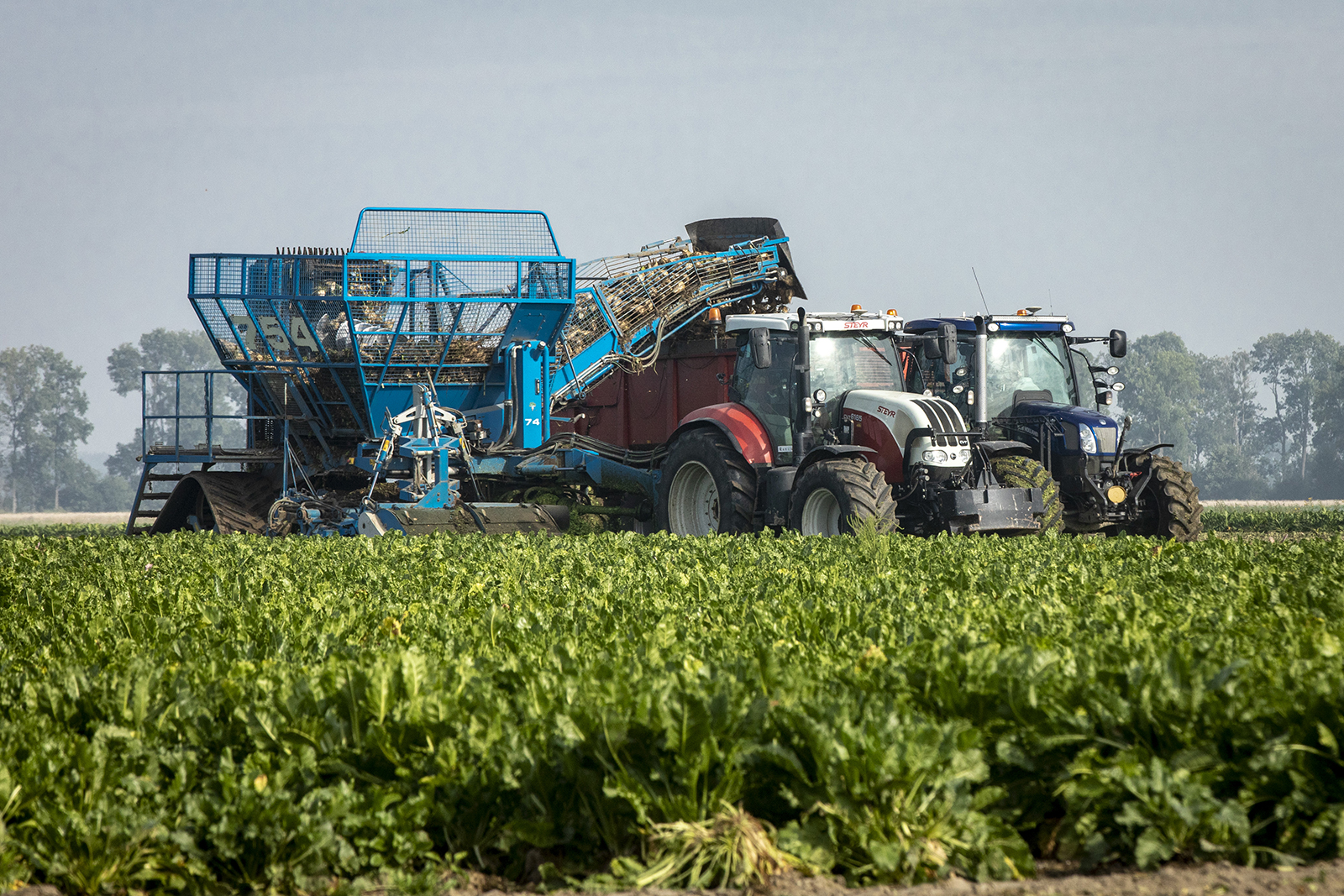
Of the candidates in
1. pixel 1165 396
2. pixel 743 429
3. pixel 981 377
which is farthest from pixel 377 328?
pixel 1165 396

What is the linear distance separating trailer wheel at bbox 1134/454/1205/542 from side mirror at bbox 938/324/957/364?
2.16m

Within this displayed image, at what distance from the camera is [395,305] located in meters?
13.3

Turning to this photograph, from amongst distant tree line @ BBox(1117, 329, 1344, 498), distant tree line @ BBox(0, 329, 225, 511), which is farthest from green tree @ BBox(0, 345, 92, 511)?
distant tree line @ BBox(1117, 329, 1344, 498)

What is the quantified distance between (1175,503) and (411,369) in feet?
25.5

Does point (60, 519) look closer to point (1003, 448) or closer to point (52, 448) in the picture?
point (52, 448)

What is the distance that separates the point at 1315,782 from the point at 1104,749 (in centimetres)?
60

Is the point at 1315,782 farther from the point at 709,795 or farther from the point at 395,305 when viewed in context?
the point at 395,305

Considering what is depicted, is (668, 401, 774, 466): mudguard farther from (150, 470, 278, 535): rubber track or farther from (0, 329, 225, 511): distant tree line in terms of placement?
(0, 329, 225, 511): distant tree line

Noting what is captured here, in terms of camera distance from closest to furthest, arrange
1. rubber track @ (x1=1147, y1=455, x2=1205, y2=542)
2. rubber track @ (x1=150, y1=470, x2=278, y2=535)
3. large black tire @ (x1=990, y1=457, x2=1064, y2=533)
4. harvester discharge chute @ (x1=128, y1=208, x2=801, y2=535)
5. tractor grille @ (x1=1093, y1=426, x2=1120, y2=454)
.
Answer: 1. large black tire @ (x1=990, y1=457, x2=1064, y2=533)
2. rubber track @ (x1=1147, y1=455, x2=1205, y2=542)
3. tractor grille @ (x1=1093, y1=426, x2=1120, y2=454)
4. harvester discharge chute @ (x1=128, y1=208, x2=801, y2=535)
5. rubber track @ (x1=150, y1=470, x2=278, y2=535)

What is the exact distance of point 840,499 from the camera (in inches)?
417

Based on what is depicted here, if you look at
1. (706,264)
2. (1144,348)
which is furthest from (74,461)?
(706,264)

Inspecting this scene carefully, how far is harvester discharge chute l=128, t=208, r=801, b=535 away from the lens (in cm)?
1331

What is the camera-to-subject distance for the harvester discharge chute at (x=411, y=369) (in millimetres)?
13312

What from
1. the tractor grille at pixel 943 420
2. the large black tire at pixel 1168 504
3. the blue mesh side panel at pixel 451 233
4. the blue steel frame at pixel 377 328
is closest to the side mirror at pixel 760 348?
the tractor grille at pixel 943 420
